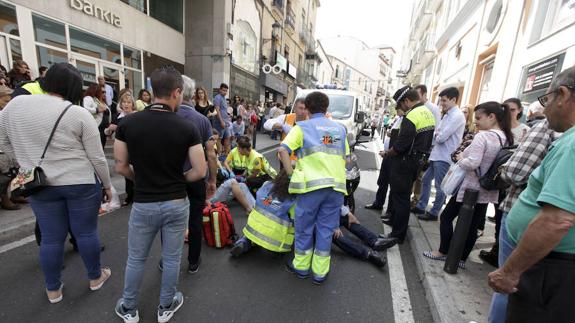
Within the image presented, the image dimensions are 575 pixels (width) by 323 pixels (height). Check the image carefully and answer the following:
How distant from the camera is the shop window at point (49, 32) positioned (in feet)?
23.1

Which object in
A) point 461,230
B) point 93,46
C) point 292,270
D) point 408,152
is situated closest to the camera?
point 461,230

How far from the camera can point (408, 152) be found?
3.38 metres

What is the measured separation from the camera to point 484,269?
298 cm

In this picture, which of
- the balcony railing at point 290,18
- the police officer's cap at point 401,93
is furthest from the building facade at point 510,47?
the balcony railing at point 290,18

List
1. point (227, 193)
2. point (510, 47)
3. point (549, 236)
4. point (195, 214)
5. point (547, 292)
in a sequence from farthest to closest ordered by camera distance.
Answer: point (510, 47)
point (227, 193)
point (195, 214)
point (547, 292)
point (549, 236)

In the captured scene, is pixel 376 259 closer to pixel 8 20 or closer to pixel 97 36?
pixel 8 20

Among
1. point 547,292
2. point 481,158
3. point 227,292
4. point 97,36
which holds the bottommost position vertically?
point 227,292

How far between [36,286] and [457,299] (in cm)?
365

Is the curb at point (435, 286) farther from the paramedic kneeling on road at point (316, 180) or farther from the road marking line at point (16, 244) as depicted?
the road marking line at point (16, 244)

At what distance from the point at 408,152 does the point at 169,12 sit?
1270 centimetres

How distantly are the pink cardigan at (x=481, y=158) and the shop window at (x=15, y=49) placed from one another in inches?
369

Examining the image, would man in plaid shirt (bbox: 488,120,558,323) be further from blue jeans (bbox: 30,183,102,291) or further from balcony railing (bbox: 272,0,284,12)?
balcony railing (bbox: 272,0,284,12)

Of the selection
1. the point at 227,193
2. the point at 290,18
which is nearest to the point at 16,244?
the point at 227,193

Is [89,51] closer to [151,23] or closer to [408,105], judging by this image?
[151,23]
